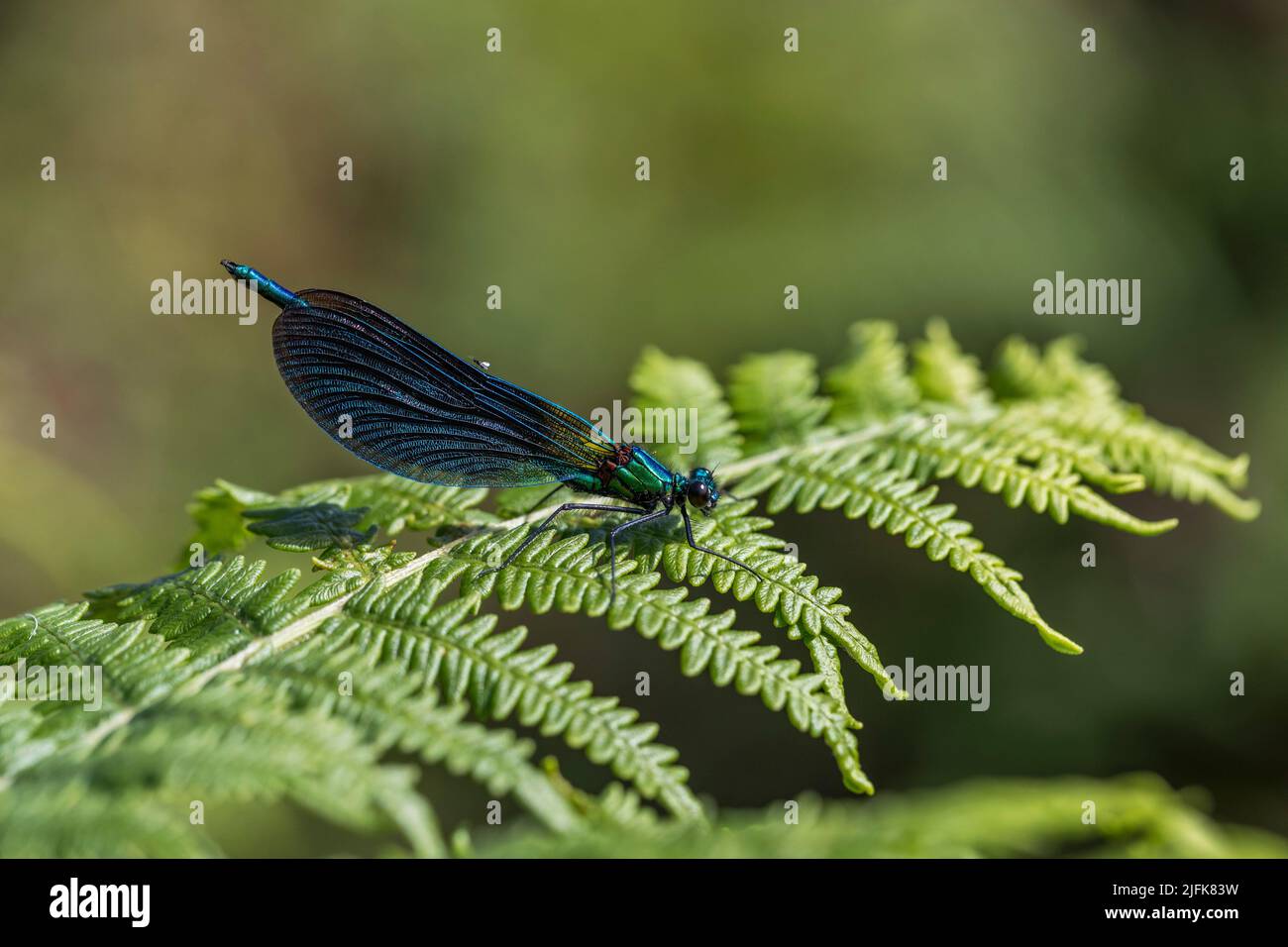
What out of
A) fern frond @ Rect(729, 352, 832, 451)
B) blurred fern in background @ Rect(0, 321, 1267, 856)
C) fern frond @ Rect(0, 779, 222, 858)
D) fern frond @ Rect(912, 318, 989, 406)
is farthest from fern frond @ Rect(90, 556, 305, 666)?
fern frond @ Rect(912, 318, 989, 406)

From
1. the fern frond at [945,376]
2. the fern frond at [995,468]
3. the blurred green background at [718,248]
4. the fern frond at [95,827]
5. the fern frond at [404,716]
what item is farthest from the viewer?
the blurred green background at [718,248]

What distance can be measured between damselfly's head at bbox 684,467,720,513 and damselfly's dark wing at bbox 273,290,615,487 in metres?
0.31

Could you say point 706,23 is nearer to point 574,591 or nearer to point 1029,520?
point 1029,520

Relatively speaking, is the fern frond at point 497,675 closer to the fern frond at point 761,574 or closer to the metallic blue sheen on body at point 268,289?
the fern frond at point 761,574

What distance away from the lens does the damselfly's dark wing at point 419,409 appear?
3.19m

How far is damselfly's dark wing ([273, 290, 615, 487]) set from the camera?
319 cm

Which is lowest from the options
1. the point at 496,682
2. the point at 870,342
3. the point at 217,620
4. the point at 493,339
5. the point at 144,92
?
the point at 496,682

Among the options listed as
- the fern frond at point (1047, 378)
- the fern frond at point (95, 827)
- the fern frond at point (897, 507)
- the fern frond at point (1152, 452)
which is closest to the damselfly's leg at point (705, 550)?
the fern frond at point (897, 507)

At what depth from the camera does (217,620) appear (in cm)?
240

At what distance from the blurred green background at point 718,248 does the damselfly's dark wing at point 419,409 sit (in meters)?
3.22
